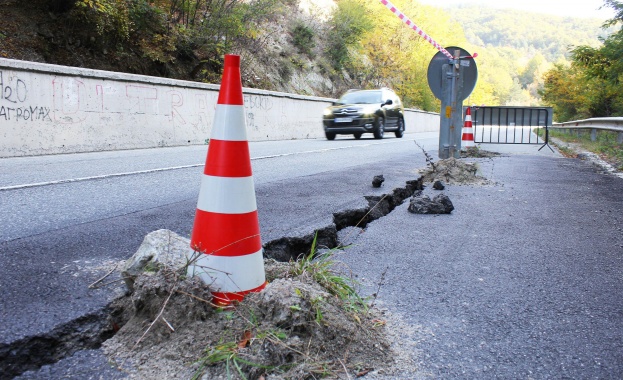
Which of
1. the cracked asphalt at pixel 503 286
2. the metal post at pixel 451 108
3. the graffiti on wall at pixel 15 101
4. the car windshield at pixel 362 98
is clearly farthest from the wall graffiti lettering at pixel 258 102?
the cracked asphalt at pixel 503 286

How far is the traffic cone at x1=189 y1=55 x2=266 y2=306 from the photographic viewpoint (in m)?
2.04

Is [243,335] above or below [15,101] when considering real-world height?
below

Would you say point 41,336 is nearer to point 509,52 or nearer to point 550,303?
point 550,303

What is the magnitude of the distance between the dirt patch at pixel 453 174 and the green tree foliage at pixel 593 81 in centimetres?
1061

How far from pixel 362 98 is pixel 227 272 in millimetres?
17211

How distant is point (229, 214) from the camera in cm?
210

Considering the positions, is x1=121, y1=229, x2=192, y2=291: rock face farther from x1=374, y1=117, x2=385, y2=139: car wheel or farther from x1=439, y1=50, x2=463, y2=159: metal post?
x1=374, y1=117, x2=385, y2=139: car wheel

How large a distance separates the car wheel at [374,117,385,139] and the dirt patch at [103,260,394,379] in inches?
644

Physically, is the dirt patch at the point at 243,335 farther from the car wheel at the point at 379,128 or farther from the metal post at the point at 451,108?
the car wheel at the point at 379,128

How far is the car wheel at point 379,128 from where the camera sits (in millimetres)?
18109

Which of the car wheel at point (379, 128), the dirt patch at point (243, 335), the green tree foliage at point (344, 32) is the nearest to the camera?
the dirt patch at point (243, 335)

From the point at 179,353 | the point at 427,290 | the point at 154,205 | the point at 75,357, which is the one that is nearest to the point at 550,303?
Result: the point at 427,290

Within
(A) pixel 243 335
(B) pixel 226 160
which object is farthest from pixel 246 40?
(A) pixel 243 335

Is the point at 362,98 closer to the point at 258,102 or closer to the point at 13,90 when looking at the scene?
the point at 258,102
